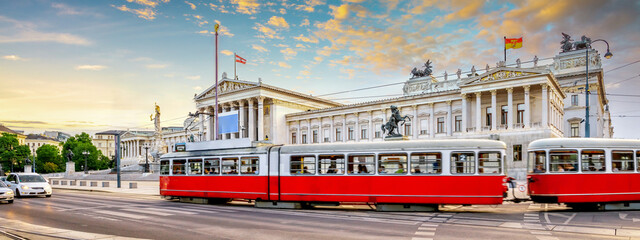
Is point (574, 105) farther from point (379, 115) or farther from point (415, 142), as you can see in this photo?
point (415, 142)

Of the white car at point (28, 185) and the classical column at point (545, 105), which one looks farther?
the classical column at point (545, 105)

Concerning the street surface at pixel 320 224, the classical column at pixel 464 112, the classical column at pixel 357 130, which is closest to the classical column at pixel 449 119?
the classical column at pixel 464 112

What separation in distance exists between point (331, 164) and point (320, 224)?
4994mm

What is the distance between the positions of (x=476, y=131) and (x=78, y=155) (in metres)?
113

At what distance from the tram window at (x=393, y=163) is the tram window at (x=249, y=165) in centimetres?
574

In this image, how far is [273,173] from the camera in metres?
20.3

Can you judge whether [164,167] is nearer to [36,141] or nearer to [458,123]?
[458,123]

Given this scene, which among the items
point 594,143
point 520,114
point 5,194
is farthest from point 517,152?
point 5,194

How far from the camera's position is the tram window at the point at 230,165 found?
21.5m

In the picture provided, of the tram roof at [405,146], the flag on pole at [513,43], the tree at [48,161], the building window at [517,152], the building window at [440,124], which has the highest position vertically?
the flag on pole at [513,43]

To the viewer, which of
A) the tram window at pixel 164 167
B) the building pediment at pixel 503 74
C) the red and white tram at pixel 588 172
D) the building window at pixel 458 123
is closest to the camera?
the red and white tram at pixel 588 172

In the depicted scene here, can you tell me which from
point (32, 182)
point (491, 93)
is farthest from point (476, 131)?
point (32, 182)

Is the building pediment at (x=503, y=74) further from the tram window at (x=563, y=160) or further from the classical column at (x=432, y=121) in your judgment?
the tram window at (x=563, y=160)

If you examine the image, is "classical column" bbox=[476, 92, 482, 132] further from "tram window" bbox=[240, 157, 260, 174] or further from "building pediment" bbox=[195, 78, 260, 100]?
"tram window" bbox=[240, 157, 260, 174]
